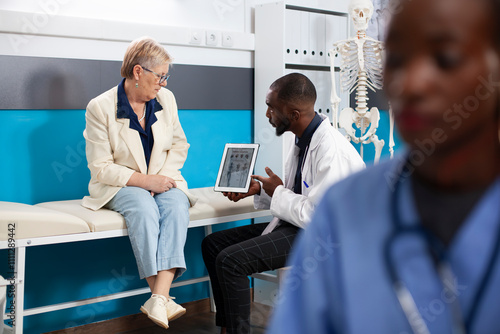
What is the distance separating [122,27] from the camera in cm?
292

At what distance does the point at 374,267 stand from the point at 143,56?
7.52 ft

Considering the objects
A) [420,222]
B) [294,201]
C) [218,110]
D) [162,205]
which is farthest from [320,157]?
[420,222]

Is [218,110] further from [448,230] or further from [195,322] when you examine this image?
[448,230]

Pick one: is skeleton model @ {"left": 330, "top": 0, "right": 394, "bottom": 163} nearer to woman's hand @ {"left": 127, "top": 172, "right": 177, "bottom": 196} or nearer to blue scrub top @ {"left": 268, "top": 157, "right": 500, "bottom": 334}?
woman's hand @ {"left": 127, "top": 172, "right": 177, "bottom": 196}

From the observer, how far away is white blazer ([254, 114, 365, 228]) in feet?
7.61

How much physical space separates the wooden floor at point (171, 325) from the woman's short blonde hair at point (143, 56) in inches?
50.0

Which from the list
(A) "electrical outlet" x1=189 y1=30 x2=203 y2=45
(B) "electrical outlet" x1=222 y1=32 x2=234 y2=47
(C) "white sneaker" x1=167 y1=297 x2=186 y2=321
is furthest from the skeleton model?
(C) "white sneaker" x1=167 y1=297 x2=186 y2=321

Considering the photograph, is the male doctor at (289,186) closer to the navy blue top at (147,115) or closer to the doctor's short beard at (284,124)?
the doctor's short beard at (284,124)

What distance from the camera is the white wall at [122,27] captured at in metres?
2.65

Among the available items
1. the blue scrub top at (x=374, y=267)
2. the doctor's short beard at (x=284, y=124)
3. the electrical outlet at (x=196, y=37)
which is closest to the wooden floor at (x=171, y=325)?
the doctor's short beard at (x=284, y=124)

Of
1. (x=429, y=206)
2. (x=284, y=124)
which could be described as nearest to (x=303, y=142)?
(x=284, y=124)

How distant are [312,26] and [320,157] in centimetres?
137

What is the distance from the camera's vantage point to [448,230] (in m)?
0.48

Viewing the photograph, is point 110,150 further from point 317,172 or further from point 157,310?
point 317,172
